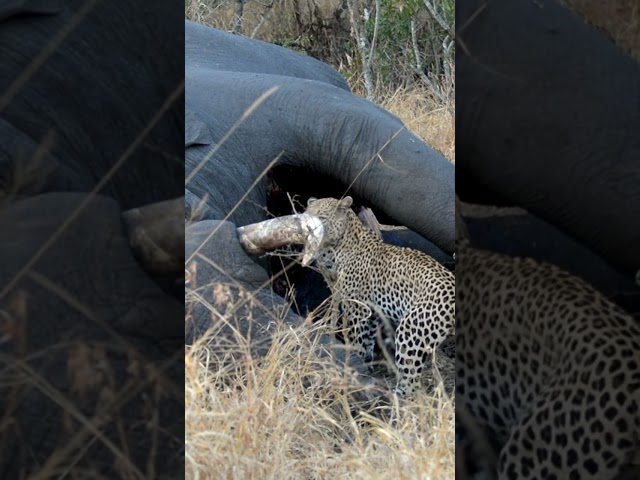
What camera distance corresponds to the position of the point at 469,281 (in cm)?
135

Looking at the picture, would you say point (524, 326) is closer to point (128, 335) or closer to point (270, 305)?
point (128, 335)

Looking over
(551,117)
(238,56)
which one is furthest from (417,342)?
(238,56)

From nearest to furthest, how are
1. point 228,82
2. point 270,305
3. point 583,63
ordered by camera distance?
point 583,63 → point 270,305 → point 228,82

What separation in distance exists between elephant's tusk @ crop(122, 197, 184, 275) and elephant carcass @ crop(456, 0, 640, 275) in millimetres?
377

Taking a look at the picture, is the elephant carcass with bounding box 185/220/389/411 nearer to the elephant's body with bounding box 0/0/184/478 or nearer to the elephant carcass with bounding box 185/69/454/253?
the elephant carcass with bounding box 185/69/454/253

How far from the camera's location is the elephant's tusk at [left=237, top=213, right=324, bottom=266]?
8.81 ft

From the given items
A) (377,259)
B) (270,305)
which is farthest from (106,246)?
(377,259)

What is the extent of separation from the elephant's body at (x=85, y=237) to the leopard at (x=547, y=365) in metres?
0.39

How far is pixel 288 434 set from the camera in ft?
6.06

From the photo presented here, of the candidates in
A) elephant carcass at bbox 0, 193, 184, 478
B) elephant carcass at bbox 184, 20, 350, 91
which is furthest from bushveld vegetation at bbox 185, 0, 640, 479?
elephant carcass at bbox 184, 20, 350, 91

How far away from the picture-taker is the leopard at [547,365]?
1.31m

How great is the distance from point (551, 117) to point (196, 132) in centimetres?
204

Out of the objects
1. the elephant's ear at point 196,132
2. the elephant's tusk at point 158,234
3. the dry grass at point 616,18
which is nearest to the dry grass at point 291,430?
the elephant's tusk at point 158,234

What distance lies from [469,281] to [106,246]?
0.47 metres
